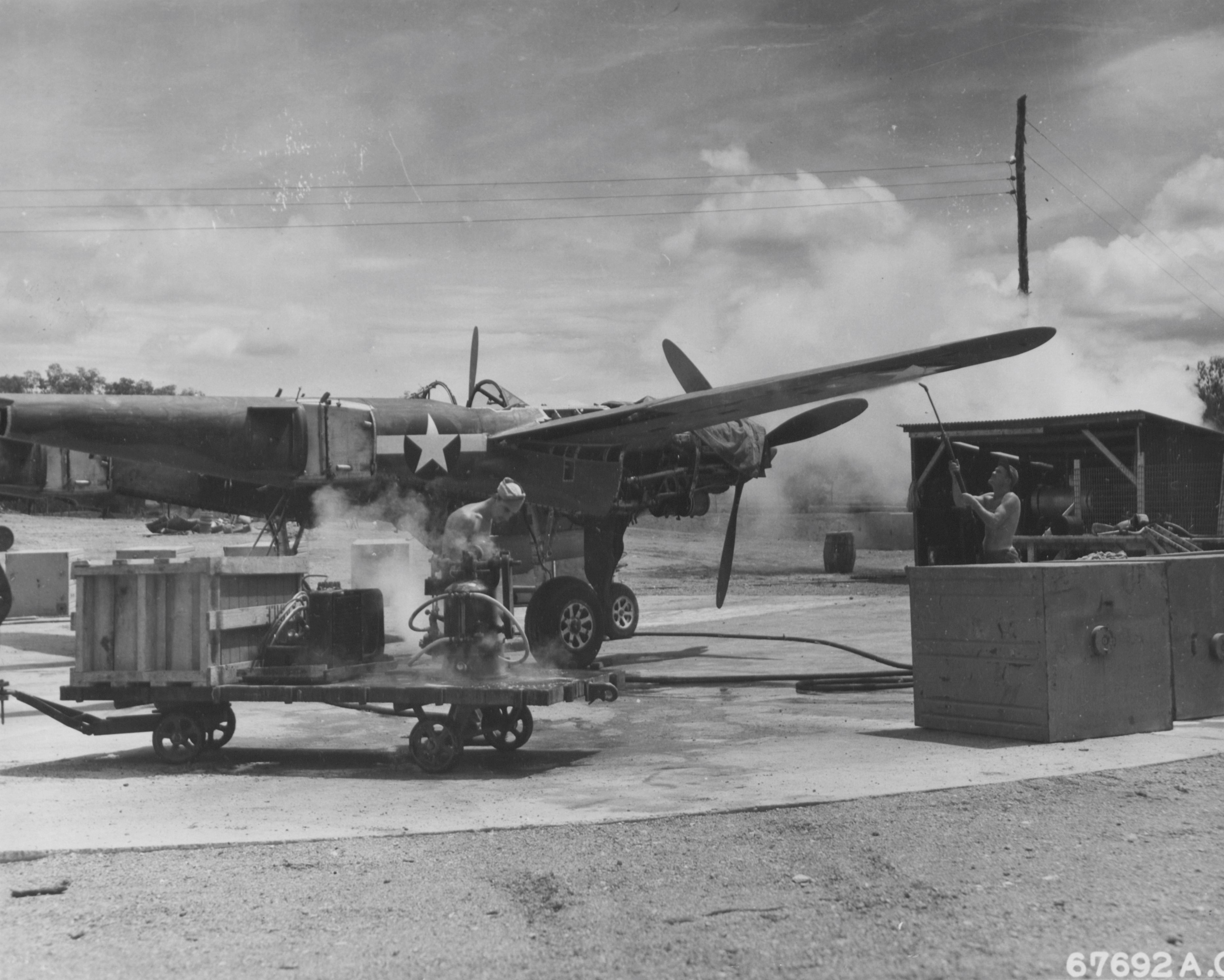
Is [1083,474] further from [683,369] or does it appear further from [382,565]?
[382,565]

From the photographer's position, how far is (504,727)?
9023 millimetres

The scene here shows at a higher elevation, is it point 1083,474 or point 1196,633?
point 1083,474

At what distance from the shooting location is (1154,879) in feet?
16.7

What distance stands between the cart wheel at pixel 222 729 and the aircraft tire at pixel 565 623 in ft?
14.3

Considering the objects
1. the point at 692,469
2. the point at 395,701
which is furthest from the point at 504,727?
the point at 692,469

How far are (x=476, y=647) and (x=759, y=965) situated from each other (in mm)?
4857

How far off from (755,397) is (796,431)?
380cm

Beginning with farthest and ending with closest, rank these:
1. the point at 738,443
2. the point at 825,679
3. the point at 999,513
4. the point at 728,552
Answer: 1. the point at 738,443
2. the point at 728,552
3. the point at 825,679
4. the point at 999,513

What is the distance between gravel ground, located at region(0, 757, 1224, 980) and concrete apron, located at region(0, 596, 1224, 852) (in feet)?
1.63

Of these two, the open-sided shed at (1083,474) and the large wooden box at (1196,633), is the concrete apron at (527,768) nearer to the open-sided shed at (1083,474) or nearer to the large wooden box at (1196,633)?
the large wooden box at (1196,633)

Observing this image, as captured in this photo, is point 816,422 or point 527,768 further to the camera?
point 816,422

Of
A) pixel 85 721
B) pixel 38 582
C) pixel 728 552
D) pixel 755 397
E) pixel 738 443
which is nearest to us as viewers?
pixel 85 721

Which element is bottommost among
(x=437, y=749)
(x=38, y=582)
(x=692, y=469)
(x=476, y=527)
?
(x=437, y=749)

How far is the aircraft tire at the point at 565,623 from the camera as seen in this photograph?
43.0ft
